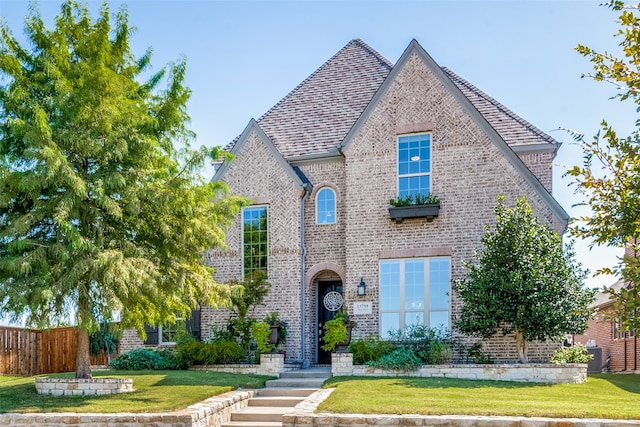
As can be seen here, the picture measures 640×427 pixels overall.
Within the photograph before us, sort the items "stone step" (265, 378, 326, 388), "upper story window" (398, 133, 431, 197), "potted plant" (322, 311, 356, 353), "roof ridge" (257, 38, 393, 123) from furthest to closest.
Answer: "roof ridge" (257, 38, 393, 123) → "upper story window" (398, 133, 431, 197) → "potted plant" (322, 311, 356, 353) → "stone step" (265, 378, 326, 388)

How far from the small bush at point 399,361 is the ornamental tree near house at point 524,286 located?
1453mm

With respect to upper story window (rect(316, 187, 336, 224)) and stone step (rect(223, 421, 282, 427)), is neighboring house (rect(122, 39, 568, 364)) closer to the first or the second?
upper story window (rect(316, 187, 336, 224))

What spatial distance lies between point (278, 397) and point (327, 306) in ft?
17.5

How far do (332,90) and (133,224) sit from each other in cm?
1017

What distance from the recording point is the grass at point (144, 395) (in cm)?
1133

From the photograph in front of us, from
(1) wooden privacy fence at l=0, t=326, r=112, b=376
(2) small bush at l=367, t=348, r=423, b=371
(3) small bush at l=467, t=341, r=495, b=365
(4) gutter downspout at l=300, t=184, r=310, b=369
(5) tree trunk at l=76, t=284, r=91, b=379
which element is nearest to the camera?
(5) tree trunk at l=76, t=284, r=91, b=379

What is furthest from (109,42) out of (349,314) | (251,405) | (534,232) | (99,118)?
(534,232)

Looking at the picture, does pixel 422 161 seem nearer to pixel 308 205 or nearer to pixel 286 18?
pixel 308 205

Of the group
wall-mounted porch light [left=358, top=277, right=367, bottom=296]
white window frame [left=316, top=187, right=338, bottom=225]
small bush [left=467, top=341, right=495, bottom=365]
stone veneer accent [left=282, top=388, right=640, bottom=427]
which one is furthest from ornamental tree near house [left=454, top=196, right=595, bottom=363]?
stone veneer accent [left=282, top=388, right=640, bottom=427]

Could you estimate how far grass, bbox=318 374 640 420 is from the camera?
34.0 feet

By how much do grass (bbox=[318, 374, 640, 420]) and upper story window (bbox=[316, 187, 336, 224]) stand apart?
5527 mm

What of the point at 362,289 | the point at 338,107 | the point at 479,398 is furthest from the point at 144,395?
the point at 338,107

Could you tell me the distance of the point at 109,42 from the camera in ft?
43.5

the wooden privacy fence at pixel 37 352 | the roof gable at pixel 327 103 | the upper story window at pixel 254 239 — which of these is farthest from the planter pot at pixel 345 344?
the wooden privacy fence at pixel 37 352
